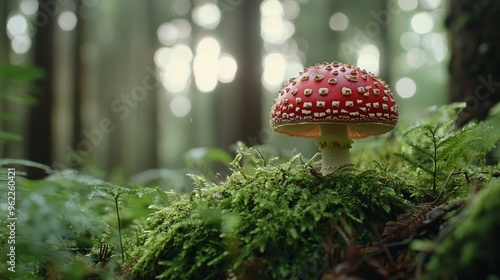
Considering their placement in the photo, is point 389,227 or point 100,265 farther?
point 100,265

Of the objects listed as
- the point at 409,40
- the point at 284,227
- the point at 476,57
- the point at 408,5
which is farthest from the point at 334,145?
the point at 409,40

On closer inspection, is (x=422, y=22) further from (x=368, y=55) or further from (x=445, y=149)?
(x=445, y=149)

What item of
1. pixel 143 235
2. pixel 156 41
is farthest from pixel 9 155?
pixel 143 235

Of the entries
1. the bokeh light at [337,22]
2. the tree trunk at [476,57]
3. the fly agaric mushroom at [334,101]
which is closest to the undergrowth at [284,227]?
the fly agaric mushroom at [334,101]

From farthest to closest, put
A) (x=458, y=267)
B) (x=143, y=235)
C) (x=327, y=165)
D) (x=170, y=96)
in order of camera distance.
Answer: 1. (x=170, y=96)
2. (x=327, y=165)
3. (x=143, y=235)
4. (x=458, y=267)

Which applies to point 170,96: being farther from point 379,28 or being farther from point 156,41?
point 379,28

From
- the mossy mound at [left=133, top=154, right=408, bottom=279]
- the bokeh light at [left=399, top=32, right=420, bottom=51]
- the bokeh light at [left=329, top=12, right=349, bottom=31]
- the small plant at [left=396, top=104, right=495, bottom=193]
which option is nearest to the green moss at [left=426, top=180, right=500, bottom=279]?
the mossy mound at [left=133, top=154, right=408, bottom=279]

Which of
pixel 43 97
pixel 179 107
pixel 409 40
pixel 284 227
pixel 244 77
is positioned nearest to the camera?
pixel 284 227
